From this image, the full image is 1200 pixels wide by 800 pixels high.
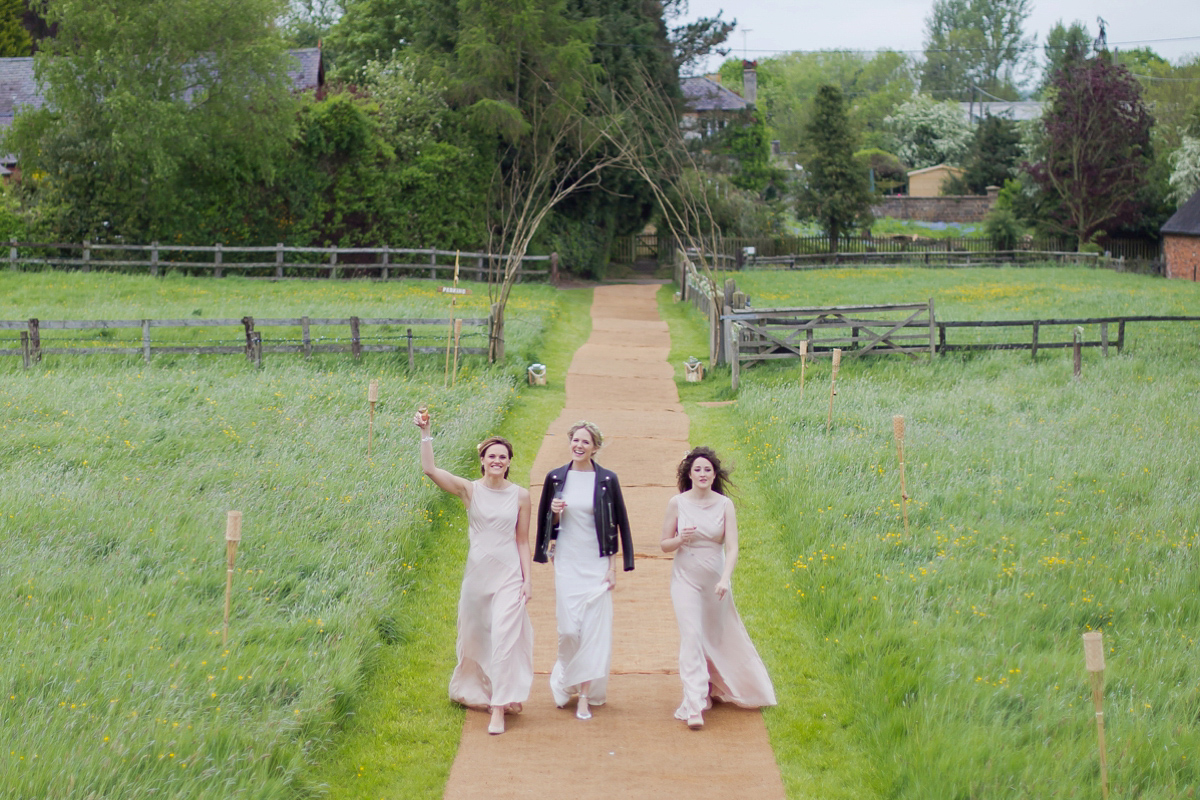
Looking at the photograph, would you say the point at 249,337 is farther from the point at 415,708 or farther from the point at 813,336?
the point at 415,708

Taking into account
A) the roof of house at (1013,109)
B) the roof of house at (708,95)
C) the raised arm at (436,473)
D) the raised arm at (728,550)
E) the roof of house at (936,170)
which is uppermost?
the roof of house at (1013,109)

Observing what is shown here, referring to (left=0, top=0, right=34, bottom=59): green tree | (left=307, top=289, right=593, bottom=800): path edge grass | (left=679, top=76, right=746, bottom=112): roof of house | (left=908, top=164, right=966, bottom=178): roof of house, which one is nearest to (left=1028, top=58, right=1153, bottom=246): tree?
(left=679, top=76, right=746, bottom=112): roof of house

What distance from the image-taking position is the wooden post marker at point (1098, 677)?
16.5 ft

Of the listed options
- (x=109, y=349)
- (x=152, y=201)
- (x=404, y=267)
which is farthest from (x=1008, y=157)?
(x=109, y=349)

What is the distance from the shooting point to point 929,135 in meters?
79.9

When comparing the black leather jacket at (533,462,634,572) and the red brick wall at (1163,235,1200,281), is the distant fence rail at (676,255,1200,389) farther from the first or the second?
the red brick wall at (1163,235,1200,281)

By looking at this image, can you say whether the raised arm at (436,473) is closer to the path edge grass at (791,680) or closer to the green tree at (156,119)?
the path edge grass at (791,680)

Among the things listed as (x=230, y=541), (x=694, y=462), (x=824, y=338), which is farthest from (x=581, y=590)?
(x=824, y=338)

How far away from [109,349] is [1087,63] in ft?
155

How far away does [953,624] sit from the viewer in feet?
25.5

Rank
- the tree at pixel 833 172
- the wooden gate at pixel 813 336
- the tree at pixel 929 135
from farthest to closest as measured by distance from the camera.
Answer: the tree at pixel 929 135 → the tree at pixel 833 172 → the wooden gate at pixel 813 336

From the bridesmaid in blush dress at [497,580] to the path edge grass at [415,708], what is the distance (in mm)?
450

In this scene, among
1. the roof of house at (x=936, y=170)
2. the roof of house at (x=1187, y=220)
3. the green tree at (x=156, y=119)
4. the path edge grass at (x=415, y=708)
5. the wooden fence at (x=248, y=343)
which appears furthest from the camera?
the roof of house at (x=936, y=170)

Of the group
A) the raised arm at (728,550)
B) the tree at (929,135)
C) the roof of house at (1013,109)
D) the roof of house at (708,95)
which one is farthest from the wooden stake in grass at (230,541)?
the roof of house at (1013,109)
